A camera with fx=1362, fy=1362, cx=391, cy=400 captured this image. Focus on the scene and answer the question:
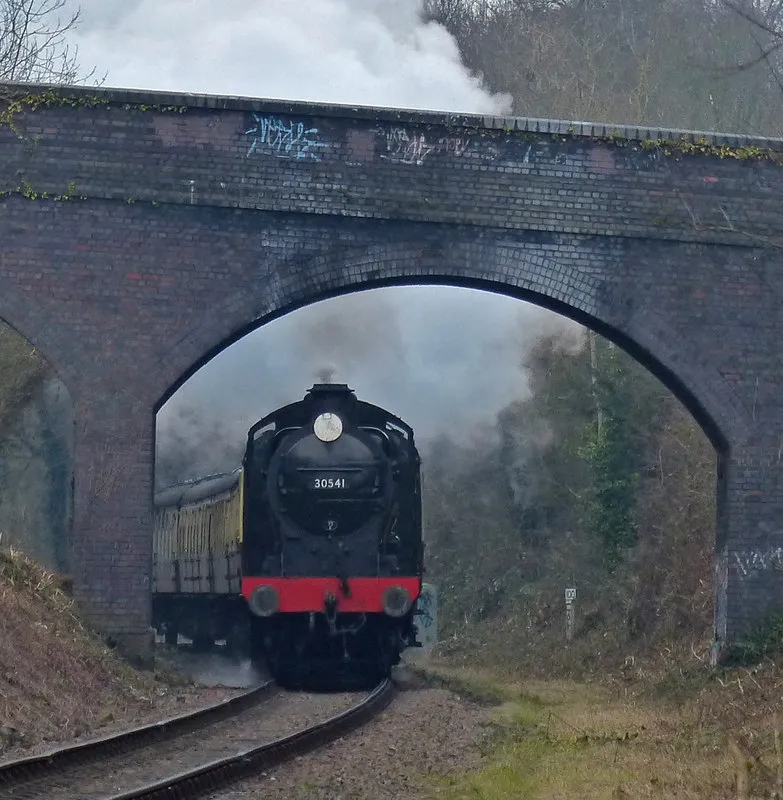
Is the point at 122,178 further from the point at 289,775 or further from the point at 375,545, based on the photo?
the point at 289,775

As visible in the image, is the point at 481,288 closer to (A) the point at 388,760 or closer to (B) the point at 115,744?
(A) the point at 388,760

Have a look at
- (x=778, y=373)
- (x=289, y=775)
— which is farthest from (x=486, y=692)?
(x=289, y=775)

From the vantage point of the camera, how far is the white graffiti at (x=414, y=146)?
16.5 m

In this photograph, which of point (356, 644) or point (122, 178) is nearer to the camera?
point (122, 178)

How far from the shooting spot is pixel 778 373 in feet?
56.6

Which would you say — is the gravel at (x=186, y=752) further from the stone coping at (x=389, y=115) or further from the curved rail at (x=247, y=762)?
the stone coping at (x=389, y=115)

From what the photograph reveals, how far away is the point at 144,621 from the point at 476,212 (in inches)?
250

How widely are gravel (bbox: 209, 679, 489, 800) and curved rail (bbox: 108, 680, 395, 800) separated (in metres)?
0.10

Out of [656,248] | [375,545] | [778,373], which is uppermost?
[656,248]

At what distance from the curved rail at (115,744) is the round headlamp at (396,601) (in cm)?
254

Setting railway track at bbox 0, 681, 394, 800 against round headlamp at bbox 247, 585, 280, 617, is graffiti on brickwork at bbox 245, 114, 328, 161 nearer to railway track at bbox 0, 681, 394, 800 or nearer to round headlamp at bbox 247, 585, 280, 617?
round headlamp at bbox 247, 585, 280, 617

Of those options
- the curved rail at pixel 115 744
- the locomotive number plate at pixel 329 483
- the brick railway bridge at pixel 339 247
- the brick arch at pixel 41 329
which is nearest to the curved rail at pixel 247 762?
the curved rail at pixel 115 744

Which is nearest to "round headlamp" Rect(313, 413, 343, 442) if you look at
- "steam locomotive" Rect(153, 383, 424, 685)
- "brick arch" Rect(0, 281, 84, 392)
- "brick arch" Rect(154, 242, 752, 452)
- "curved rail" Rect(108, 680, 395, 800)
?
"steam locomotive" Rect(153, 383, 424, 685)

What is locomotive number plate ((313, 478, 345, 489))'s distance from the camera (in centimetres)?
1681
